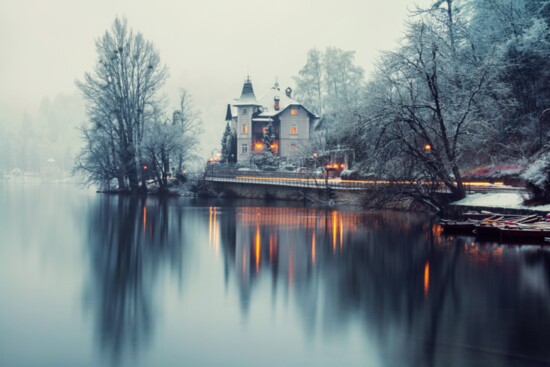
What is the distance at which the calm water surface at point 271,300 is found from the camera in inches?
399

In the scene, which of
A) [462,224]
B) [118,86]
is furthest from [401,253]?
[118,86]

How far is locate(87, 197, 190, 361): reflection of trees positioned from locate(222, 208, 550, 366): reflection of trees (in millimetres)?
2336

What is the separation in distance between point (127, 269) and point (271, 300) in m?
6.18

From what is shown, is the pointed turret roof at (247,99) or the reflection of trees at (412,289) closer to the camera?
the reflection of trees at (412,289)

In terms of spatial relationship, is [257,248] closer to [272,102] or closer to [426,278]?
[426,278]

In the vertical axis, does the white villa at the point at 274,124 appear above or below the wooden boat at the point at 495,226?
above

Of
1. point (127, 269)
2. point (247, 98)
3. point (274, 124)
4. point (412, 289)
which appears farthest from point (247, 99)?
point (412, 289)

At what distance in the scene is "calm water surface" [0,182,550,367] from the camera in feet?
33.2

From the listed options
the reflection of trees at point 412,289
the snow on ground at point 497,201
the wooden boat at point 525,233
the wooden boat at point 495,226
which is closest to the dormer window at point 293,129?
the snow on ground at point 497,201

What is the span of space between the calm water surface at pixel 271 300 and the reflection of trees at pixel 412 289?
5 centimetres

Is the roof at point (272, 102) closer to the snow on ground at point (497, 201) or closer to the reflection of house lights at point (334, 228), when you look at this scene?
the reflection of house lights at point (334, 228)

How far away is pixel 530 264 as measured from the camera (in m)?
19.1

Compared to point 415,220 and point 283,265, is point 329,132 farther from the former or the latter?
point 283,265

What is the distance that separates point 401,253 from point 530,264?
4645mm
